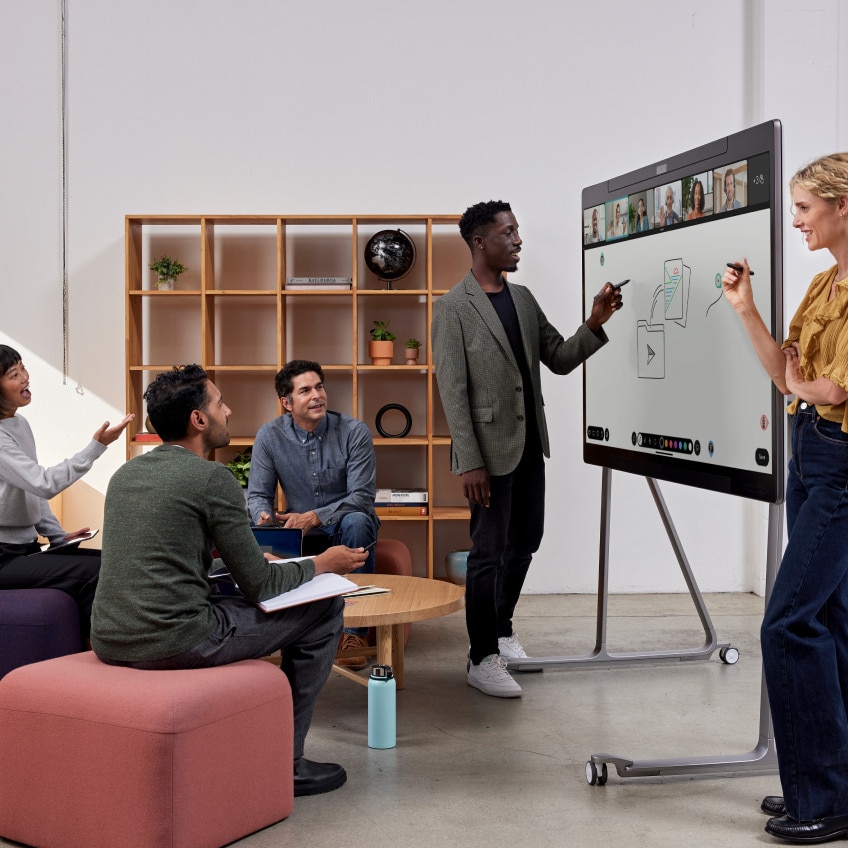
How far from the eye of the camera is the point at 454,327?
3529 mm

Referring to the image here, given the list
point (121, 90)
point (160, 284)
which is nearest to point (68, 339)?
point (160, 284)

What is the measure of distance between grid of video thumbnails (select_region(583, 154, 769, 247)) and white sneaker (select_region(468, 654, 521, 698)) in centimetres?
156

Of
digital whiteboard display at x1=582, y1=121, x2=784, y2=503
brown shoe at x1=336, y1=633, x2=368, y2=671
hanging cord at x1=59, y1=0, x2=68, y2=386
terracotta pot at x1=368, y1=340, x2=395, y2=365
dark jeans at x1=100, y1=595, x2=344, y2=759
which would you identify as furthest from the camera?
hanging cord at x1=59, y1=0, x2=68, y2=386

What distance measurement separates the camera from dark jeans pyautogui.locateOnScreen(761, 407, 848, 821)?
228 cm

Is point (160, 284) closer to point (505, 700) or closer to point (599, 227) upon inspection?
point (599, 227)

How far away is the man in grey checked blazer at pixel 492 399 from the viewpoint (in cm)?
349

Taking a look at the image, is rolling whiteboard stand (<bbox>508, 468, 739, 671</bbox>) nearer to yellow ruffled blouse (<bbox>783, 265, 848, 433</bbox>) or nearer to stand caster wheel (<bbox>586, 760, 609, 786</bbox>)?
stand caster wheel (<bbox>586, 760, 609, 786</bbox>)

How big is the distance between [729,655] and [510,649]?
870mm

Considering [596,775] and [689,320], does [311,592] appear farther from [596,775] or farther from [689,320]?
[689,320]

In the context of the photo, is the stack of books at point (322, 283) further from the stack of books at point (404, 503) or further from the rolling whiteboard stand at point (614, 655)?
the rolling whiteboard stand at point (614, 655)

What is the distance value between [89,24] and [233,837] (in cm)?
444

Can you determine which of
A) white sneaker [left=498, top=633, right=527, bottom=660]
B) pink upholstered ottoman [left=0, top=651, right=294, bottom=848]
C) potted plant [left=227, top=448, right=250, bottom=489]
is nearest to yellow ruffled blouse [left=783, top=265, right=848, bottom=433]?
pink upholstered ottoman [left=0, top=651, right=294, bottom=848]

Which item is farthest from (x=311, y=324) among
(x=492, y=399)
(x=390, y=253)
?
(x=492, y=399)

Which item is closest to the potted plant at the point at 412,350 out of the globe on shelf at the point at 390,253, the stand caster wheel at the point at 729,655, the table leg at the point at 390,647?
the globe on shelf at the point at 390,253
